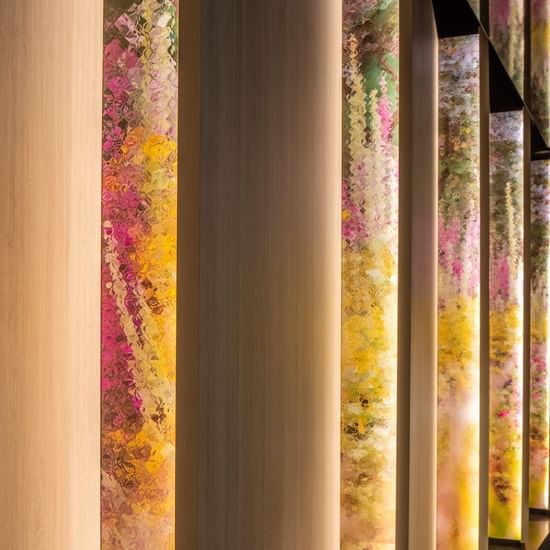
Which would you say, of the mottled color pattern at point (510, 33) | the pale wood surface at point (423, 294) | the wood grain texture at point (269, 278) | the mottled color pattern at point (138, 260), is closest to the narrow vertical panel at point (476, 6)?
the pale wood surface at point (423, 294)

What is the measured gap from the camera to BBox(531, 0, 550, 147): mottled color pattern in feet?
10.8

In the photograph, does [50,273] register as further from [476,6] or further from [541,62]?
[541,62]

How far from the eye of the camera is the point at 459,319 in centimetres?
209

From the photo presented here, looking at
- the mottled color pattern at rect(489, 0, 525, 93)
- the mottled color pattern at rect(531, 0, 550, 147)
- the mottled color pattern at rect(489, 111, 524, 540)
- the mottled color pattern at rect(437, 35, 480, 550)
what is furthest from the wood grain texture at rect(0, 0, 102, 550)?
the mottled color pattern at rect(531, 0, 550, 147)

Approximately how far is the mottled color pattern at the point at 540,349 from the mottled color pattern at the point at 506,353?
77cm

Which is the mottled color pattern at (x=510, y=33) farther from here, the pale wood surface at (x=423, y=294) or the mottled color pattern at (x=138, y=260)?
the mottled color pattern at (x=138, y=260)

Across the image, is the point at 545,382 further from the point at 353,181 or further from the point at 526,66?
the point at 353,181

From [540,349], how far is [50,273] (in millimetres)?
3205

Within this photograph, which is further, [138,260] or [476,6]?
[476,6]

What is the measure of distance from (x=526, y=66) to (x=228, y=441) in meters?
2.70

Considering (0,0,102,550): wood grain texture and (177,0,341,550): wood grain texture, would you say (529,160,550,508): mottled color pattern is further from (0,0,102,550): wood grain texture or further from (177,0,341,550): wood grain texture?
(0,0,102,550): wood grain texture

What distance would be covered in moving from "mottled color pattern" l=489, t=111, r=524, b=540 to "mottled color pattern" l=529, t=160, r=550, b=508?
774mm

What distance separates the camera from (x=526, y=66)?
10.3 feet

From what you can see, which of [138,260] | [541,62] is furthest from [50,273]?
[541,62]
